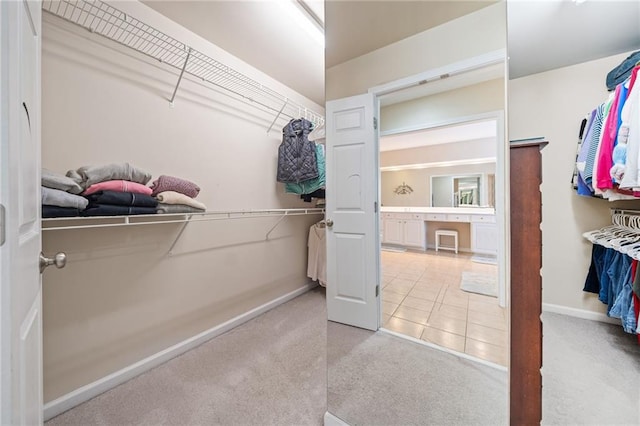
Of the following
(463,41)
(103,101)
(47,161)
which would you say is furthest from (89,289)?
(463,41)

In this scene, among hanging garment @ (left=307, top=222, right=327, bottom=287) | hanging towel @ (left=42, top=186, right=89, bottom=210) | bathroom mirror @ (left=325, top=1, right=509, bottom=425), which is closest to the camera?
bathroom mirror @ (left=325, top=1, right=509, bottom=425)

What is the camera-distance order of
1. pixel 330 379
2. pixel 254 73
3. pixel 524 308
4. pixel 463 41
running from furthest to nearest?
pixel 254 73
pixel 330 379
pixel 463 41
pixel 524 308

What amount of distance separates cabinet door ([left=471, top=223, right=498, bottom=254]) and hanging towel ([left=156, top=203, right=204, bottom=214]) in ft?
5.08

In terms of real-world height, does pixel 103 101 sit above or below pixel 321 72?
below

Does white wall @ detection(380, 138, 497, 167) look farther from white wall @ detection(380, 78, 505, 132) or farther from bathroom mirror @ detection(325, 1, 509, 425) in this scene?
white wall @ detection(380, 78, 505, 132)

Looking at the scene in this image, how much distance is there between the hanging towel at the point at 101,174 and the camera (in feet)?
3.82

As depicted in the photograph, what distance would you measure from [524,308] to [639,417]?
3.96 feet

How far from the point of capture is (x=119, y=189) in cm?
121

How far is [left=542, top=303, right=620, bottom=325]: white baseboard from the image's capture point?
2056 millimetres

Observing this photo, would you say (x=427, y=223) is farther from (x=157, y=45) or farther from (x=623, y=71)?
(x=157, y=45)

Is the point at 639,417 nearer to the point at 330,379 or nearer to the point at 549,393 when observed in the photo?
the point at 549,393

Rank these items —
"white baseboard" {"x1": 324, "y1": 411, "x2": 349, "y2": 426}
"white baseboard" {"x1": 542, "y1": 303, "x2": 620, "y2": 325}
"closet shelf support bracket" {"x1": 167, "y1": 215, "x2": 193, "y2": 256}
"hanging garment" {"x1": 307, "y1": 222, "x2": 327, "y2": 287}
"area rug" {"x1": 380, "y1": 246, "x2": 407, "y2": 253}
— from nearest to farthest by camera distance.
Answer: "white baseboard" {"x1": 324, "y1": 411, "x2": 349, "y2": 426} → "area rug" {"x1": 380, "y1": 246, "x2": 407, "y2": 253} → "closet shelf support bracket" {"x1": 167, "y1": 215, "x2": 193, "y2": 256} → "white baseboard" {"x1": 542, "y1": 303, "x2": 620, "y2": 325} → "hanging garment" {"x1": 307, "y1": 222, "x2": 327, "y2": 287}

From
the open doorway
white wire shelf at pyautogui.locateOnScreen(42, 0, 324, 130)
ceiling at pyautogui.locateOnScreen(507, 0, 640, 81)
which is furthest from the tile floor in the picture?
white wire shelf at pyautogui.locateOnScreen(42, 0, 324, 130)

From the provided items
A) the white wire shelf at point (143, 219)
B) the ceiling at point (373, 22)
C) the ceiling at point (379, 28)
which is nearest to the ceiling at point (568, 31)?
the ceiling at point (379, 28)
